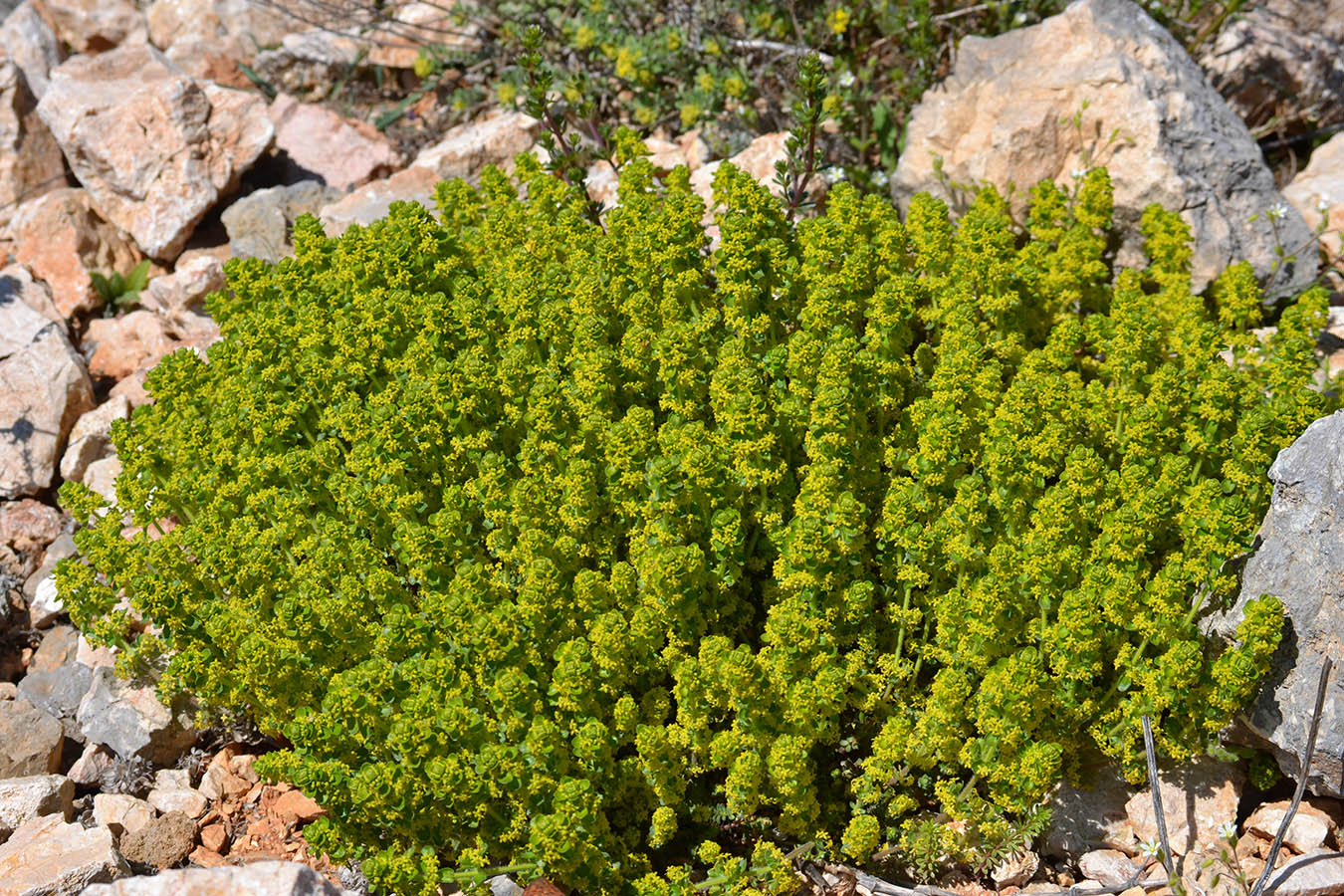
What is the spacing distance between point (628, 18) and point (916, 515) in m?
5.25

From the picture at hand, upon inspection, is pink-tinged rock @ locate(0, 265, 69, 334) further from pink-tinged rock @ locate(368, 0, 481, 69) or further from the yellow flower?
the yellow flower

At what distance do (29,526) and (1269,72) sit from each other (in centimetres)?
806

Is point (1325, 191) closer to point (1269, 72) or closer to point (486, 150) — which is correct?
point (1269, 72)

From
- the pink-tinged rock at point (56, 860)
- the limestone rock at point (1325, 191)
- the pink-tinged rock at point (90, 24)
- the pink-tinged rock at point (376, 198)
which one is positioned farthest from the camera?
the pink-tinged rock at point (90, 24)

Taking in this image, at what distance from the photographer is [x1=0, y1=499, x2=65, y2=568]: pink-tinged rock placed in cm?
638

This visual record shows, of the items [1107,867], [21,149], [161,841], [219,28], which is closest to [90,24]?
[219,28]

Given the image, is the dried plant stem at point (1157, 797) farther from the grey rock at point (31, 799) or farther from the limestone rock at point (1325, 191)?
the grey rock at point (31, 799)

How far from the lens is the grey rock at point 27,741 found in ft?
17.2

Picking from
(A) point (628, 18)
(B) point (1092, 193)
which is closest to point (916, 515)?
(B) point (1092, 193)

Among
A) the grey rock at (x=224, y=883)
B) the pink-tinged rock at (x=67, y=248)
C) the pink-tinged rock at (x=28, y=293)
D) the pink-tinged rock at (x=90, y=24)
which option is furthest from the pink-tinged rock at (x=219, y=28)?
the grey rock at (x=224, y=883)

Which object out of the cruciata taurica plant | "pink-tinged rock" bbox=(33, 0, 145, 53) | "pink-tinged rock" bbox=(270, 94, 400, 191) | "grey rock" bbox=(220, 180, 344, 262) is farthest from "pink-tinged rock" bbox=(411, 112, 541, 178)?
"pink-tinged rock" bbox=(33, 0, 145, 53)

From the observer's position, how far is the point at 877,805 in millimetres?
4598

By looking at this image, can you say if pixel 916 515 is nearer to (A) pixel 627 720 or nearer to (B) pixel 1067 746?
(B) pixel 1067 746

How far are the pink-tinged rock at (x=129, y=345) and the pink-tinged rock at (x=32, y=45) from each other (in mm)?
2724
